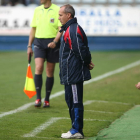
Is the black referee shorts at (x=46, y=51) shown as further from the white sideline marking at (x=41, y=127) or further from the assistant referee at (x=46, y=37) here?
the white sideline marking at (x=41, y=127)

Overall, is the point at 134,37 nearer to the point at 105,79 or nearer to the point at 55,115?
the point at 105,79

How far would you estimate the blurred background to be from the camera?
867 inches

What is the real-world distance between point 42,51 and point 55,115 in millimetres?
1430

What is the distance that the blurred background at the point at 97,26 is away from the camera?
2202 centimetres

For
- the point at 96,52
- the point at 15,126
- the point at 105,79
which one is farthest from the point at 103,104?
the point at 96,52

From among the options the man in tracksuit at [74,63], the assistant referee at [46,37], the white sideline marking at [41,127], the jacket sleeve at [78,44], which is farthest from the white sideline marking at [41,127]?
the assistant referee at [46,37]

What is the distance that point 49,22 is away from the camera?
8062mm

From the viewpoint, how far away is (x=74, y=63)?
543 cm

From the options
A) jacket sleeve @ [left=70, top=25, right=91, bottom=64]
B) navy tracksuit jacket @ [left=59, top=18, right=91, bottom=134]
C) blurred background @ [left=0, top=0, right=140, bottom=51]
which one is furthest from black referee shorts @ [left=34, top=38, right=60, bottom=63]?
blurred background @ [left=0, top=0, right=140, bottom=51]

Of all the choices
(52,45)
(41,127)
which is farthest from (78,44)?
(52,45)

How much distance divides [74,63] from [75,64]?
2cm

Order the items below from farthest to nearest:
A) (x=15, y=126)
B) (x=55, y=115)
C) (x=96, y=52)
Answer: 1. (x=96, y=52)
2. (x=55, y=115)
3. (x=15, y=126)

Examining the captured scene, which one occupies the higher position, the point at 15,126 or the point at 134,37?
the point at 15,126

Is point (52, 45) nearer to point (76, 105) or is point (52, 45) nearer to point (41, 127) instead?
point (41, 127)
